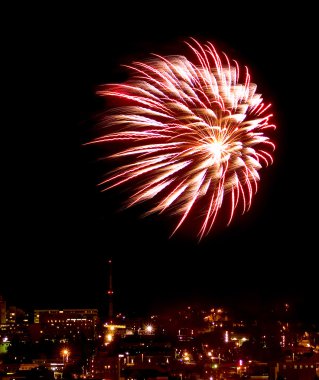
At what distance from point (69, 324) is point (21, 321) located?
4.45 m

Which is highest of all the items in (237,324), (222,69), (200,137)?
(222,69)

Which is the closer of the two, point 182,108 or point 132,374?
point 182,108

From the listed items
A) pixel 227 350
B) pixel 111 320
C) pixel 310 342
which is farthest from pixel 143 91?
pixel 111 320

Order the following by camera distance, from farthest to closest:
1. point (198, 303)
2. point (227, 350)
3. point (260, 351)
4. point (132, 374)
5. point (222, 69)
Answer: point (198, 303), point (227, 350), point (260, 351), point (132, 374), point (222, 69)

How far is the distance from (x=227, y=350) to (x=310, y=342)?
2903 mm

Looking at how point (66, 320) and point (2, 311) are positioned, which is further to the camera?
point (66, 320)

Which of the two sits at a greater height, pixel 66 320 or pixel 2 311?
pixel 2 311

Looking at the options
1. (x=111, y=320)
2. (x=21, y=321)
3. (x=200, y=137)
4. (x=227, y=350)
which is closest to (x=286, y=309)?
(x=227, y=350)

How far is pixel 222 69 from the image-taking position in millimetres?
7887

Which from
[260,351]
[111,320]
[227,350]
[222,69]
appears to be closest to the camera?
[222,69]

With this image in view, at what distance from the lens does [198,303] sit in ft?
76.1

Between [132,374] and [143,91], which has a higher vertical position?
[143,91]

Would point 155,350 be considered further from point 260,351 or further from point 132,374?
point 132,374

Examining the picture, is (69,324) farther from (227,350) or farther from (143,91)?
(143,91)
